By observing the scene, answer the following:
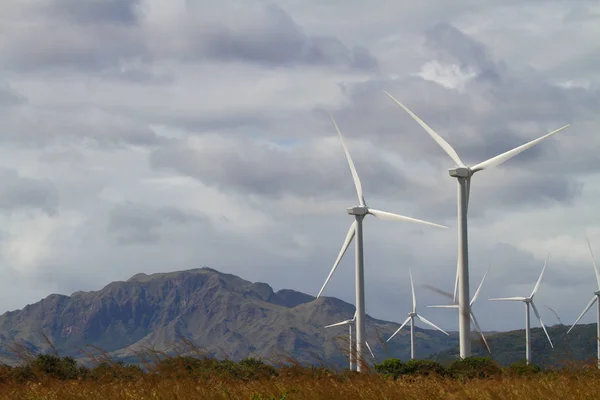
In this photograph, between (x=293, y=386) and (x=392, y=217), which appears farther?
(x=392, y=217)

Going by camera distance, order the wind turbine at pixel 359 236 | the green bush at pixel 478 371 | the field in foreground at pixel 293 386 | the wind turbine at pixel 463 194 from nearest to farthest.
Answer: the field in foreground at pixel 293 386, the green bush at pixel 478 371, the wind turbine at pixel 463 194, the wind turbine at pixel 359 236

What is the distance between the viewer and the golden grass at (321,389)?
18938 mm

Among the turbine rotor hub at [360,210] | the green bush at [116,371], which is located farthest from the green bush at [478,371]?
the turbine rotor hub at [360,210]

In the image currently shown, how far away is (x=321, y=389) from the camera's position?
20031mm

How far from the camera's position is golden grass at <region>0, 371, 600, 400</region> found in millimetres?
18938

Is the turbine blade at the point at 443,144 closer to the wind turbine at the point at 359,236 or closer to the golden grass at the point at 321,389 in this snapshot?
the wind turbine at the point at 359,236

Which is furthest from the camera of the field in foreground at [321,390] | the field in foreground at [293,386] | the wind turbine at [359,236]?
the wind turbine at [359,236]

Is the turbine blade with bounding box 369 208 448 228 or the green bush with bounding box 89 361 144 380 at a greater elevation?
the turbine blade with bounding box 369 208 448 228

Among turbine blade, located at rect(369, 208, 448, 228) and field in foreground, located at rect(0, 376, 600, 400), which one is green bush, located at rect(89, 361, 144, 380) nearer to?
field in foreground, located at rect(0, 376, 600, 400)

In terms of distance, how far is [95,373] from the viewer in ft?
83.1

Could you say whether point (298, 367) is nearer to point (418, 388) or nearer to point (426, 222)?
point (418, 388)

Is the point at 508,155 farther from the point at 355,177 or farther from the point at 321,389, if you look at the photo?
the point at 321,389

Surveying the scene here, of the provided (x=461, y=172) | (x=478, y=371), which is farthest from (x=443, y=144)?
(x=478, y=371)

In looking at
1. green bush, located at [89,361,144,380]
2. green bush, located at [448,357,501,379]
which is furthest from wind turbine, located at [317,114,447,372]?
green bush, located at [89,361,144,380]
